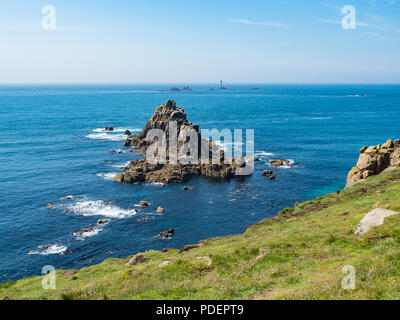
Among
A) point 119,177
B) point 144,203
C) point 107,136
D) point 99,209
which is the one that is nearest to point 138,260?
point 99,209

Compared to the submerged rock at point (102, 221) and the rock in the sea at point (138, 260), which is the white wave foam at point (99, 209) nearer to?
the submerged rock at point (102, 221)

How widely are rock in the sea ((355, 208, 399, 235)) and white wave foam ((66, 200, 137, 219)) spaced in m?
47.1

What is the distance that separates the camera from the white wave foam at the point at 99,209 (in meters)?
64.6

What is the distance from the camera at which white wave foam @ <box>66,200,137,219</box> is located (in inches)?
2544

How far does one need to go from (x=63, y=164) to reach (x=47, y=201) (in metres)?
29.4

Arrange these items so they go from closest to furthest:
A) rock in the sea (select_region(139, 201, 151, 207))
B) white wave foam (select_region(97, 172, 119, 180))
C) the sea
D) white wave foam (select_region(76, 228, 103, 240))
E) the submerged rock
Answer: the sea → white wave foam (select_region(76, 228, 103, 240)) → the submerged rock → rock in the sea (select_region(139, 201, 151, 207)) → white wave foam (select_region(97, 172, 119, 180))

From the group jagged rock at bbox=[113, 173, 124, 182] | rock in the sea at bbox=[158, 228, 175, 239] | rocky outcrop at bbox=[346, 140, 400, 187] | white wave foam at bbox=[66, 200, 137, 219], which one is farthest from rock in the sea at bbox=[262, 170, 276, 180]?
white wave foam at bbox=[66, 200, 137, 219]

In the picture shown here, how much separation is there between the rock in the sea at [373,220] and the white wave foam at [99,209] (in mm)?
47056

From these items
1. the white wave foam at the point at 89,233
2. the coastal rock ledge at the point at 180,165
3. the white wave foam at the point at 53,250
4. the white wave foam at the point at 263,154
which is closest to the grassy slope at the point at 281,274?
the white wave foam at the point at 53,250

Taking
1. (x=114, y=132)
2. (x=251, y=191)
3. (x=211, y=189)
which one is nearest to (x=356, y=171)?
(x=251, y=191)

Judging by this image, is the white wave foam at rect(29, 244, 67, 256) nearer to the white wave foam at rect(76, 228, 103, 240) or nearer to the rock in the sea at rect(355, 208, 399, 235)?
the white wave foam at rect(76, 228, 103, 240)

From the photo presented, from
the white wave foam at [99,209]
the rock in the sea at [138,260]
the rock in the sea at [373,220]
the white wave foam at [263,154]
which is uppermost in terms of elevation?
the rock in the sea at [373,220]

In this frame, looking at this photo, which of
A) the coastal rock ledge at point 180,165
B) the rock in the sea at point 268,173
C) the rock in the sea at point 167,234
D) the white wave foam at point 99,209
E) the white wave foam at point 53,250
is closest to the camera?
the white wave foam at point 53,250

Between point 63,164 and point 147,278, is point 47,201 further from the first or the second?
point 147,278
